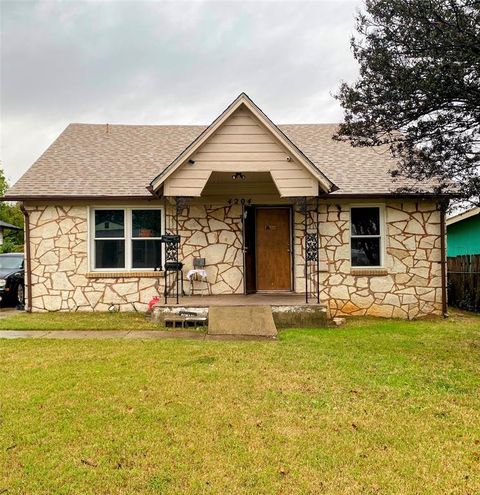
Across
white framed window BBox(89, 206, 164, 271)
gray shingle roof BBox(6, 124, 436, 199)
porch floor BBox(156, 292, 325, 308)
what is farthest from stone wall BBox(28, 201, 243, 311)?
porch floor BBox(156, 292, 325, 308)

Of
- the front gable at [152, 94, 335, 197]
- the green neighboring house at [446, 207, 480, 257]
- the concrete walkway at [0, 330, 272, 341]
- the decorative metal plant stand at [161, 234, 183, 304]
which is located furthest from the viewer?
the green neighboring house at [446, 207, 480, 257]

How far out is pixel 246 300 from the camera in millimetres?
9859

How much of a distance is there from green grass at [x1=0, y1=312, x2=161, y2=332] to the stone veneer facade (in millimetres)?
572

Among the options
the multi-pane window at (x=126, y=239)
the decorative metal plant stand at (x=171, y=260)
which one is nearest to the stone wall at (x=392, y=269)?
the decorative metal plant stand at (x=171, y=260)

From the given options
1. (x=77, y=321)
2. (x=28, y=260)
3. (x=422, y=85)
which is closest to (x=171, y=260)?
(x=77, y=321)

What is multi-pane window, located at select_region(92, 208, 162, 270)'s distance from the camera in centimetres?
1103

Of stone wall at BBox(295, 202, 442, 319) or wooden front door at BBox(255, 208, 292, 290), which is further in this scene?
wooden front door at BBox(255, 208, 292, 290)

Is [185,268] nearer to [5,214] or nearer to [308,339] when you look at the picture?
[308,339]

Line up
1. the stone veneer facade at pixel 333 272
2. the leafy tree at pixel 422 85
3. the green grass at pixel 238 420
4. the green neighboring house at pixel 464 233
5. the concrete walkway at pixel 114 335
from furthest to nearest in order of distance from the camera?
the green neighboring house at pixel 464 233
the stone veneer facade at pixel 333 272
the concrete walkway at pixel 114 335
the leafy tree at pixel 422 85
the green grass at pixel 238 420

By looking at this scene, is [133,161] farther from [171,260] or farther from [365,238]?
[365,238]

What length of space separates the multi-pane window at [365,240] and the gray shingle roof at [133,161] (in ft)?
2.26

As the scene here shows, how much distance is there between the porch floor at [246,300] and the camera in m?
9.20

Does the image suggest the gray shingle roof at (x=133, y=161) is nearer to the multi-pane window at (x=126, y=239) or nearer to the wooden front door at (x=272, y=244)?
the multi-pane window at (x=126, y=239)

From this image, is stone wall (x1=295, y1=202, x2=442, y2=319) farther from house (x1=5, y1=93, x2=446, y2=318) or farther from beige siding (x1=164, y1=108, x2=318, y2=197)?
beige siding (x1=164, y1=108, x2=318, y2=197)
